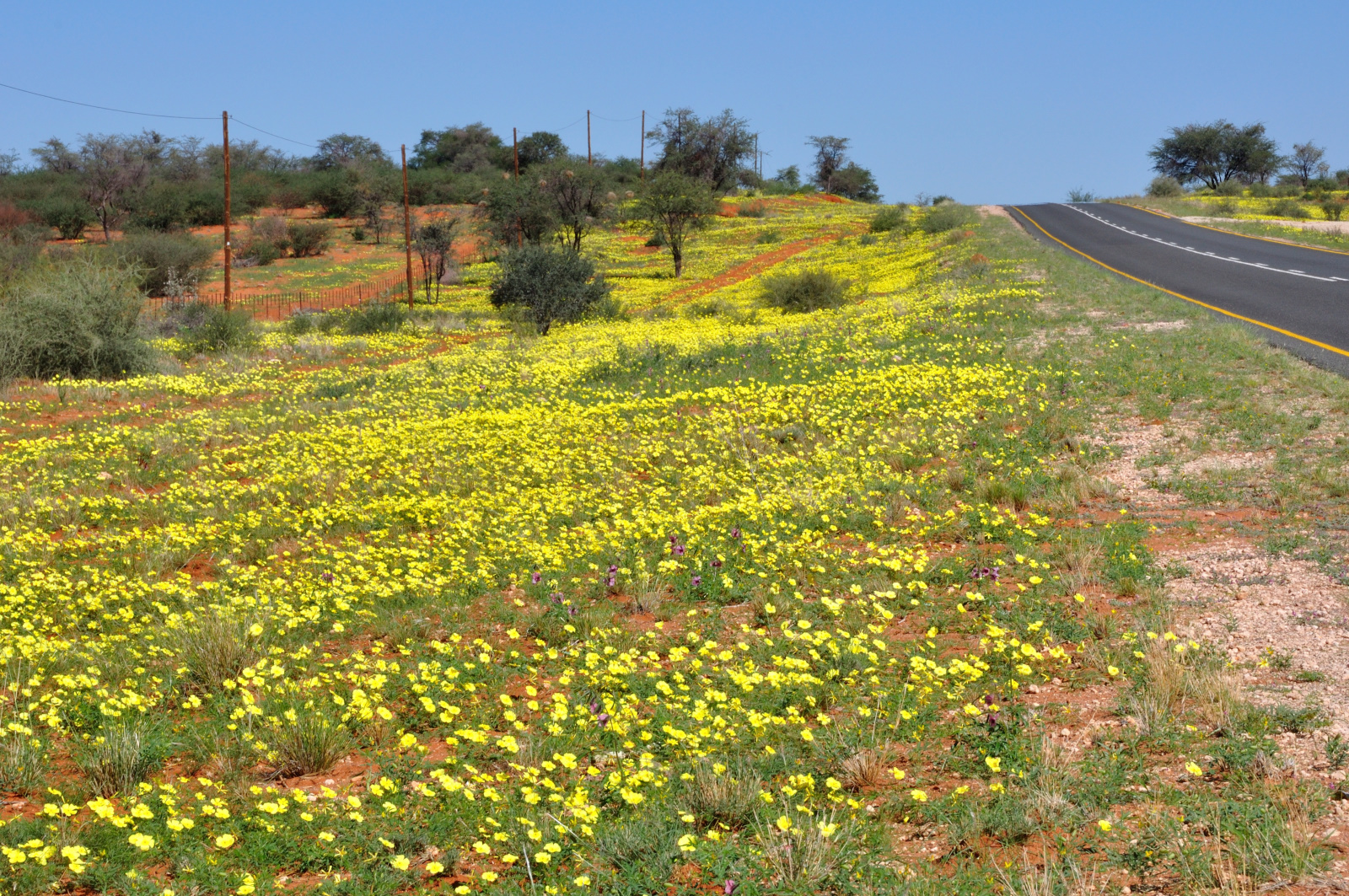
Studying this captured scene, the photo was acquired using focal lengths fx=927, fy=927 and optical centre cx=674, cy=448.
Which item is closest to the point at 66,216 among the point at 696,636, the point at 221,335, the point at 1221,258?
the point at 221,335

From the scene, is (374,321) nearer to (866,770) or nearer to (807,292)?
(807,292)

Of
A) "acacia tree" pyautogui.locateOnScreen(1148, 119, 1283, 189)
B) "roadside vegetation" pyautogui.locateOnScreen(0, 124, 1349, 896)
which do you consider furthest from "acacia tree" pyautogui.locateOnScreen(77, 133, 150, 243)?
"acacia tree" pyautogui.locateOnScreen(1148, 119, 1283, 189)

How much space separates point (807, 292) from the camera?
2603cm

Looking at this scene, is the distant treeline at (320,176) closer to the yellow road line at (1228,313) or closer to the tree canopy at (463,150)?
the tree canopy at (463,150)

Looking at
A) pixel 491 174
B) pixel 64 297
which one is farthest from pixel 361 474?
pixel 491 174

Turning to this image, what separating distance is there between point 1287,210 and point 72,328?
48.3 metres

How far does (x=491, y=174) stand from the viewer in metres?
79.9

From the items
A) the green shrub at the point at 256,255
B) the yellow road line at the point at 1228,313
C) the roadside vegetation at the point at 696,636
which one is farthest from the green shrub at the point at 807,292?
the green shrub at the point at 256,255

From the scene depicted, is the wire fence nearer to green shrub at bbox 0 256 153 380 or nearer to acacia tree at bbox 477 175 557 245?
acacia tree at bbox 477 175 557 245

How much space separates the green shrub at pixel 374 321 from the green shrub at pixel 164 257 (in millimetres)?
12738

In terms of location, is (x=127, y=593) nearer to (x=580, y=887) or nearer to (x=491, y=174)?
(x=580, y=887)

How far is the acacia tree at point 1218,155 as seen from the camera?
7875cm

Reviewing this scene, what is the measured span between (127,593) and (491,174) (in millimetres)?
78251

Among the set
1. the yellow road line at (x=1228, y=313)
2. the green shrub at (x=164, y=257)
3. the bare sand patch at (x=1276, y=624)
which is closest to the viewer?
the bare sand patch at (x=1276, y=624)
